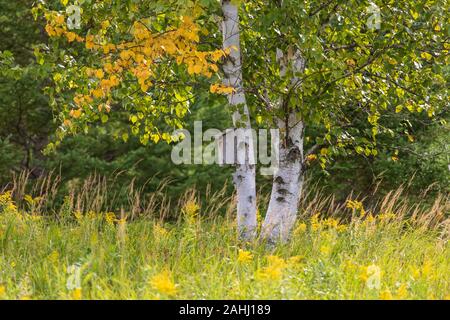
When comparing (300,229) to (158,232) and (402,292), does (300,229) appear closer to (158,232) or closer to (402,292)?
(158,232)

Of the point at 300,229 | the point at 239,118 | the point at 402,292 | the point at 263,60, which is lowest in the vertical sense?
the point at 402,292

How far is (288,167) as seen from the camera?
6.82 meters

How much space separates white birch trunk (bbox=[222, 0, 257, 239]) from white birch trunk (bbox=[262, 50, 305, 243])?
234 millimetres

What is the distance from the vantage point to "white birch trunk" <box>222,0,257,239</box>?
6504mm

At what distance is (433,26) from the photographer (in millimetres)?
6352

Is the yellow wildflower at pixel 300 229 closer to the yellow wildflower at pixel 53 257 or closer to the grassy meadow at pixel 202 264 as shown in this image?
the grassy meadow at pixel 202 264

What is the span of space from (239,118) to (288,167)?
0.69 metres

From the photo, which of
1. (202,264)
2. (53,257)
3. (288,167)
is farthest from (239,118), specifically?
(53,257)

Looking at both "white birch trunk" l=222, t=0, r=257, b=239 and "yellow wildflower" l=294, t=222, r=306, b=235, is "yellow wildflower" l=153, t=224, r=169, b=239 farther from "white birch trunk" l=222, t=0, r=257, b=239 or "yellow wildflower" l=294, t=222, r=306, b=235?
"yellow wildflower" l=294, t=222, r=306, b=235

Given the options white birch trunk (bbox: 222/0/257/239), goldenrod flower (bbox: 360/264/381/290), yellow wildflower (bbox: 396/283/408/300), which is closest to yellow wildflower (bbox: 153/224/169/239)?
white birch trunk (bbox: 222/0/257/239)

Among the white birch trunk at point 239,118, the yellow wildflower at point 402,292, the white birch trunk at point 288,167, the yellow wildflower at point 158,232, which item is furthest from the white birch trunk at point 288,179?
the yellow wildflower at point 402,292
